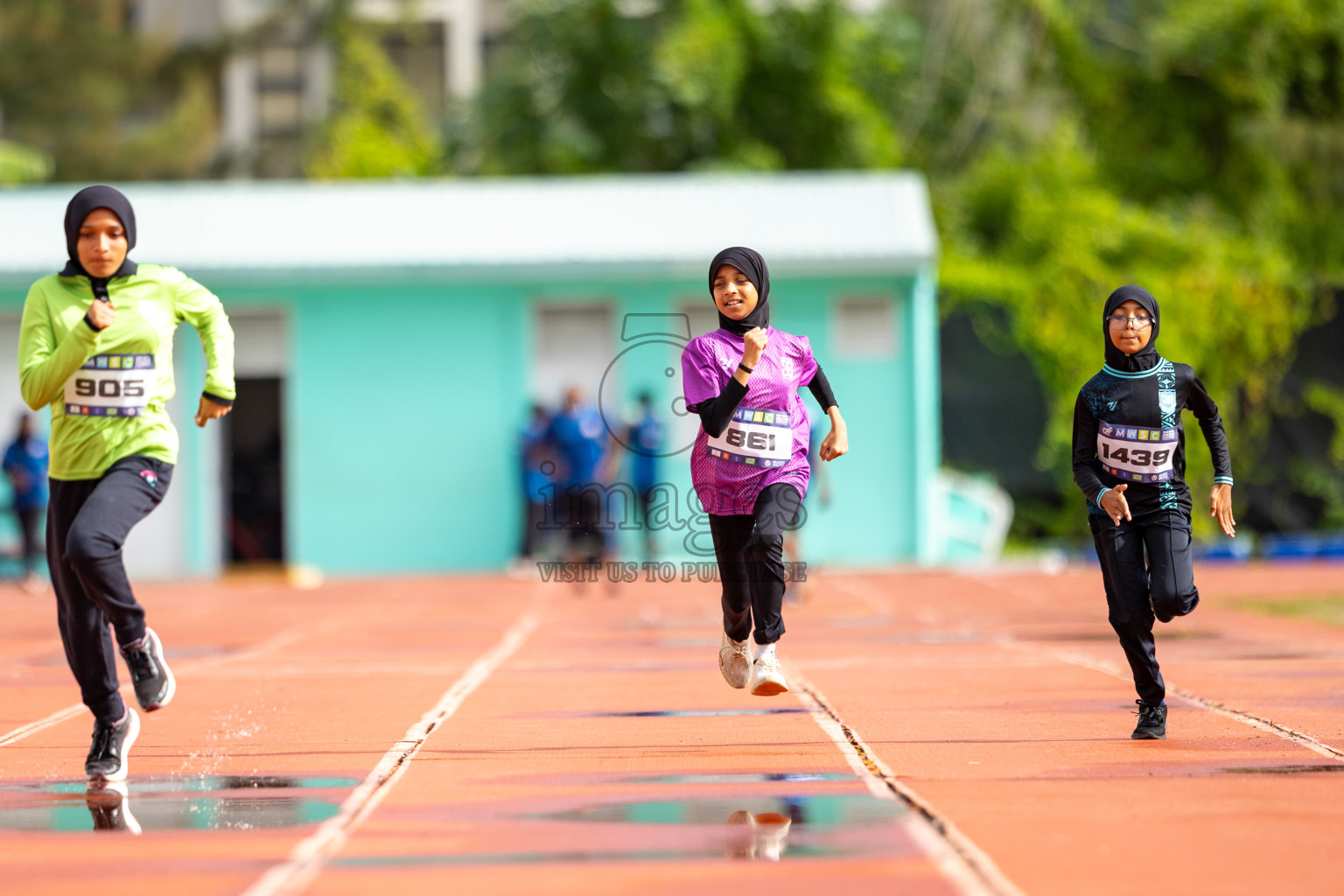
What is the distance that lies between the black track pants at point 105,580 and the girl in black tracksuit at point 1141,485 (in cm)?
363

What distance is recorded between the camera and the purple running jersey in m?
6.75

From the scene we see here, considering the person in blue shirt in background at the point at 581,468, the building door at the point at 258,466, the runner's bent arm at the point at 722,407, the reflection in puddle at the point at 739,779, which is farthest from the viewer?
the building door at the point at 258,466

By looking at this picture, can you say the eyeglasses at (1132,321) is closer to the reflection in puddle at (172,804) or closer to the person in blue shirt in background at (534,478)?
the reflection in puddle at (172,804)

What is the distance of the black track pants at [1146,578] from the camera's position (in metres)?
6.63

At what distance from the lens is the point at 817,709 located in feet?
25.1

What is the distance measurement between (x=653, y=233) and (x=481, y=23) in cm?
3390

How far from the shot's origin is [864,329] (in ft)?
67.7

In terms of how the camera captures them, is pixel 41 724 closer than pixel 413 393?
Yes

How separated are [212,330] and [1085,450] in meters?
3.47

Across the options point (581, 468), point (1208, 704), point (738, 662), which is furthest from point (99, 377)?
point (581, 468)

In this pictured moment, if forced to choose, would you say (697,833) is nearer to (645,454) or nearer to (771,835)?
(771,835)

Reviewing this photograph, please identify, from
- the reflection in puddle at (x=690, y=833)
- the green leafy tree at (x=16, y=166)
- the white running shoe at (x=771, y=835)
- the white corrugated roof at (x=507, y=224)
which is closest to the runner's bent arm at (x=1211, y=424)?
the reflection in puddle at (x=690, y=833)

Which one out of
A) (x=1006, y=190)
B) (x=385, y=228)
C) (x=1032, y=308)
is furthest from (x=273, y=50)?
(x=1032, y=308)

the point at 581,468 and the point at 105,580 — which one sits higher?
the point at 105,580
